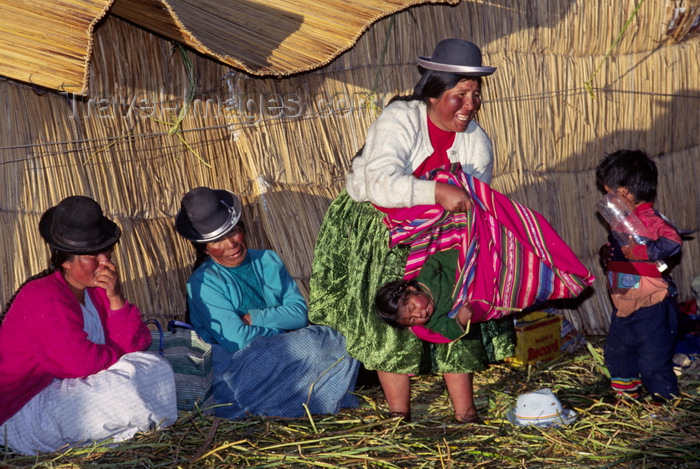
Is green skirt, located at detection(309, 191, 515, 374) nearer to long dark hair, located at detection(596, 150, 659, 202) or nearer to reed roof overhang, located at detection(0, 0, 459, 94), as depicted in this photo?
reed roof overhang, located at detection(0, 0, 459, 94)

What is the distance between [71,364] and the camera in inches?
136

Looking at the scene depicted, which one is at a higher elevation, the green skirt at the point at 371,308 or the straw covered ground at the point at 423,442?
the green skirt at the point at 371,308

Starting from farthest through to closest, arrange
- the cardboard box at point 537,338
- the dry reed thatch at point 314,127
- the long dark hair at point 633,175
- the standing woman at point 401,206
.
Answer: the cardboard box at point 537,338, the dry reed thatch at point 314,127, the long dark hair at point 633,175, the standing woman at point 401,206

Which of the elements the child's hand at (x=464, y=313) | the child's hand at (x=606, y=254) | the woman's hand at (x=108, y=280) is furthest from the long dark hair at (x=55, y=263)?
the child's hand at (x=606, y=254)

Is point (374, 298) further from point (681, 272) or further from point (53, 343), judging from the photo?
point (681, 272)

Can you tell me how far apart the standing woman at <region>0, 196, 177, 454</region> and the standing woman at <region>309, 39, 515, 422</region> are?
0.86m

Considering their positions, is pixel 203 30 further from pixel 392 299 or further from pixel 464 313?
pixel 464 313

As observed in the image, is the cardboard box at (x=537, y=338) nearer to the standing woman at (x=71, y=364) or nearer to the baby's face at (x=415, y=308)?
the baby's face at (x=415, y=308)

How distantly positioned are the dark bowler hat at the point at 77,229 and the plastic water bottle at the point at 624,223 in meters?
2.29

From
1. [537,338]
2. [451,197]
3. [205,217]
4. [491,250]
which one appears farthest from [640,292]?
[205,217]

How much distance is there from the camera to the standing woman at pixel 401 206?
138 inches

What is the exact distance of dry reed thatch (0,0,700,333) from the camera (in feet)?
14.0

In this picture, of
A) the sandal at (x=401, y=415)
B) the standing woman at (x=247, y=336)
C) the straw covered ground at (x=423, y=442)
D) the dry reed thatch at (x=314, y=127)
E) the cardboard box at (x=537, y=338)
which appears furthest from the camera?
the cardboard box at (x=537, y=338)

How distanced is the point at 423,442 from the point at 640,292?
4.30 feet
